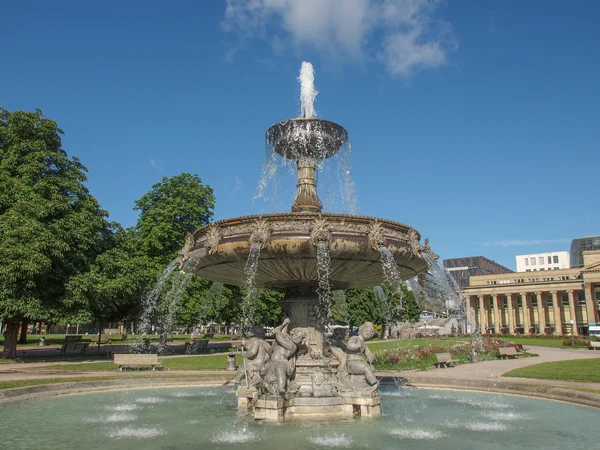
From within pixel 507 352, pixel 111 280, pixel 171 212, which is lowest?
pixel 507 352

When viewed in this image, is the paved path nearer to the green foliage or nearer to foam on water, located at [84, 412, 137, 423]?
foam on water, located at [84, 412, 137, 423]

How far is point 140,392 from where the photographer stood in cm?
1379

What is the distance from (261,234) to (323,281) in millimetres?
2175

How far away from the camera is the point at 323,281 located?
1041 cm

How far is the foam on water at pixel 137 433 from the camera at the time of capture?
767cm

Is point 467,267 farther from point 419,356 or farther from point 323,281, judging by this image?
point 323,281

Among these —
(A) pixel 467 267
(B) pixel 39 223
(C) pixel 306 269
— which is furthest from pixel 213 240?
(A) pixel 467 267

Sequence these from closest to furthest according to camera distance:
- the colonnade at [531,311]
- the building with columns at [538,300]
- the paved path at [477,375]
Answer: the paved path at [477,375], the building with columns at [538,300], the colonnade at [531,311]

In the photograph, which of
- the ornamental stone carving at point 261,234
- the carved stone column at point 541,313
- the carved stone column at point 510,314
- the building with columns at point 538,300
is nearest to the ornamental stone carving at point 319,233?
the ornamental stone carving at point 261,234

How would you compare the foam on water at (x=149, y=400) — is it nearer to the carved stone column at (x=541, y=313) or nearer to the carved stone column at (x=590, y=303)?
the carved stone column at (x=590, y=303)

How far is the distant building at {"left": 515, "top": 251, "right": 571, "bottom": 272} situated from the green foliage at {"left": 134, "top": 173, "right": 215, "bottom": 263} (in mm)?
136111

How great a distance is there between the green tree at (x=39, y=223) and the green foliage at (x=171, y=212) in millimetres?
3558

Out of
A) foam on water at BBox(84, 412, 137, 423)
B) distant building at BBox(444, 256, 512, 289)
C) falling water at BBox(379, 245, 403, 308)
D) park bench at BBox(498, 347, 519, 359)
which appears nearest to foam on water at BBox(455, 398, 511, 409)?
falling water at BBox(379, 245, 403, 308)

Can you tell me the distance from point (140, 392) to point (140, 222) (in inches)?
874
